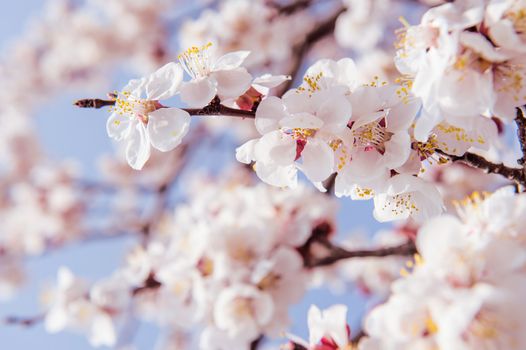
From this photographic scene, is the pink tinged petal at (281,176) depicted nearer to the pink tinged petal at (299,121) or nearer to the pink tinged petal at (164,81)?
the pink tinged petal at (299,121)

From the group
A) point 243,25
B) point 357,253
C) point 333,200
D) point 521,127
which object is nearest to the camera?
point 521,127

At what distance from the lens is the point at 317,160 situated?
97 centimetres

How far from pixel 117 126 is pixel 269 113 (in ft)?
1.15

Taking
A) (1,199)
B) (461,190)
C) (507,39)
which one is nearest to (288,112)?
(507,39)

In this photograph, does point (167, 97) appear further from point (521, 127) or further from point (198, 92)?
point (521, 127)

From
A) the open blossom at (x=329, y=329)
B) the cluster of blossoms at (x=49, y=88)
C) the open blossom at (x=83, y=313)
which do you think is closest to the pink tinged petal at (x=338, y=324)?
the open blossom at (x=329, y=329)

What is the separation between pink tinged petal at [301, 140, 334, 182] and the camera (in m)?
0.95

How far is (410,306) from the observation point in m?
0.70

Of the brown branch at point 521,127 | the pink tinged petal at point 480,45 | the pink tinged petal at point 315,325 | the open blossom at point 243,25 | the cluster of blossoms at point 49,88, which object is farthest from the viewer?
the cluster of blossoms at point 49,88

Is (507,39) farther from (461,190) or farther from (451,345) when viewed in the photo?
(461,190)

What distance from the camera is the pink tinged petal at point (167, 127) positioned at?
959mm

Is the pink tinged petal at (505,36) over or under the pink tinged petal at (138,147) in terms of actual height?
over

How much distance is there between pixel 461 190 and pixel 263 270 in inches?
68.9

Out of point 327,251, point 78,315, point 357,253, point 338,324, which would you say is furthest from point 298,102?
point 78,315
